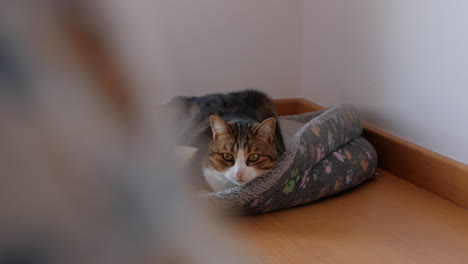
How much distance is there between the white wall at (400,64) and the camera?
1450 millimetres

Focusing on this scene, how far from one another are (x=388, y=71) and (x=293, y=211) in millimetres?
685

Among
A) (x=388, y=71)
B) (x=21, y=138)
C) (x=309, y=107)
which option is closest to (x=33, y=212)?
(x=21, y=138)

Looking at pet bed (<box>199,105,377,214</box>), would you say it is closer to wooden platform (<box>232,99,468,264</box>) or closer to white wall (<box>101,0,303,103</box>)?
wooden platform (<box>232,99,468,264</box>)

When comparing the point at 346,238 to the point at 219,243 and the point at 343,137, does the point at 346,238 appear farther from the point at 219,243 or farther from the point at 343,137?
the point at 219,243

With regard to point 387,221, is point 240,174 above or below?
above

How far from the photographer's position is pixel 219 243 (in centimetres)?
25

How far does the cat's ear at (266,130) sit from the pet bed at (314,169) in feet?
0.24

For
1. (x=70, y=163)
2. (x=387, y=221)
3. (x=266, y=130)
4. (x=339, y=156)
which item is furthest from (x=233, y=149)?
(x=70, y=163)

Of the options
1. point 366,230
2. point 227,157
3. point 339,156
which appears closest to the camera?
point 366,230

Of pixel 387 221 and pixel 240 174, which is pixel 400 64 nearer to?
pixel 387 221

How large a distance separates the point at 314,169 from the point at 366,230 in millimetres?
240

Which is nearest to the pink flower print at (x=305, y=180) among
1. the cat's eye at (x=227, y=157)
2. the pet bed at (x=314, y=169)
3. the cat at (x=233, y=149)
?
the pet bed at (x=314, y=169)

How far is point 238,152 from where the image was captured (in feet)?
4.62

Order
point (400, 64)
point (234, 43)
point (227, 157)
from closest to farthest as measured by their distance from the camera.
A: 1. point (227, 157)
2. point (400, 64)
3. point (234, 43)
